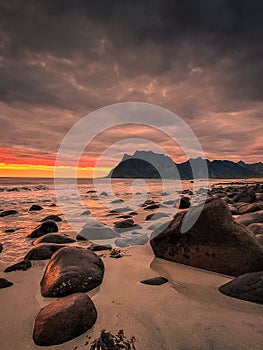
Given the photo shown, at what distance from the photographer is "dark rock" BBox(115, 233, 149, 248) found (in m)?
5.78

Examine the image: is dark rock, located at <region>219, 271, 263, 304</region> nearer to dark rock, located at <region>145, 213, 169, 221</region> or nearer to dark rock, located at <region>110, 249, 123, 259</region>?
dark rock, located at <region>110, 249, 123, 259</region>

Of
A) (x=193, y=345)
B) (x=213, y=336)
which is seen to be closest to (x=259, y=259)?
(x=213, y=336)

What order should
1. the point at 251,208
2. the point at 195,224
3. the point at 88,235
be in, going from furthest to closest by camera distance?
the point at 251,208, the point at 88,235, the point at 195,224

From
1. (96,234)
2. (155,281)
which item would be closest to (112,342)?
(155,281)

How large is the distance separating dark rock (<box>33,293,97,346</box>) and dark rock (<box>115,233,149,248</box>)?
126 inches

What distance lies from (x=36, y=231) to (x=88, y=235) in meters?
1.52

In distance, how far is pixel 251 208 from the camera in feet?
30.9

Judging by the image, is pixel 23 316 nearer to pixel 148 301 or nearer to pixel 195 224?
pixel 148 301

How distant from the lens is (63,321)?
2.29m

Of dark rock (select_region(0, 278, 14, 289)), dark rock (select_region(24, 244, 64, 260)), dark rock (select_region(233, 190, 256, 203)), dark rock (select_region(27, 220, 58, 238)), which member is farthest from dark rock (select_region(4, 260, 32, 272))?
dark rock (select_region(233, 190, 256, 203))

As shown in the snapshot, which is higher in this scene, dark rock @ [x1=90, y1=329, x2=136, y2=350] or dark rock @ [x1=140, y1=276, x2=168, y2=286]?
dark rock @ [x1=90, y1=329, x2=136, y2=350]

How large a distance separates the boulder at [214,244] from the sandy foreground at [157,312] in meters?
0.25

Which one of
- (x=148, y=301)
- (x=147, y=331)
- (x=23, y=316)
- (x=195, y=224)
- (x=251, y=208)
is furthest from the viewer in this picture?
(x=251, y=208)

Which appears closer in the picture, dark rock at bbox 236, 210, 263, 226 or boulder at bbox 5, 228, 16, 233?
dark rock at bbox 236, 210, 263, 226
